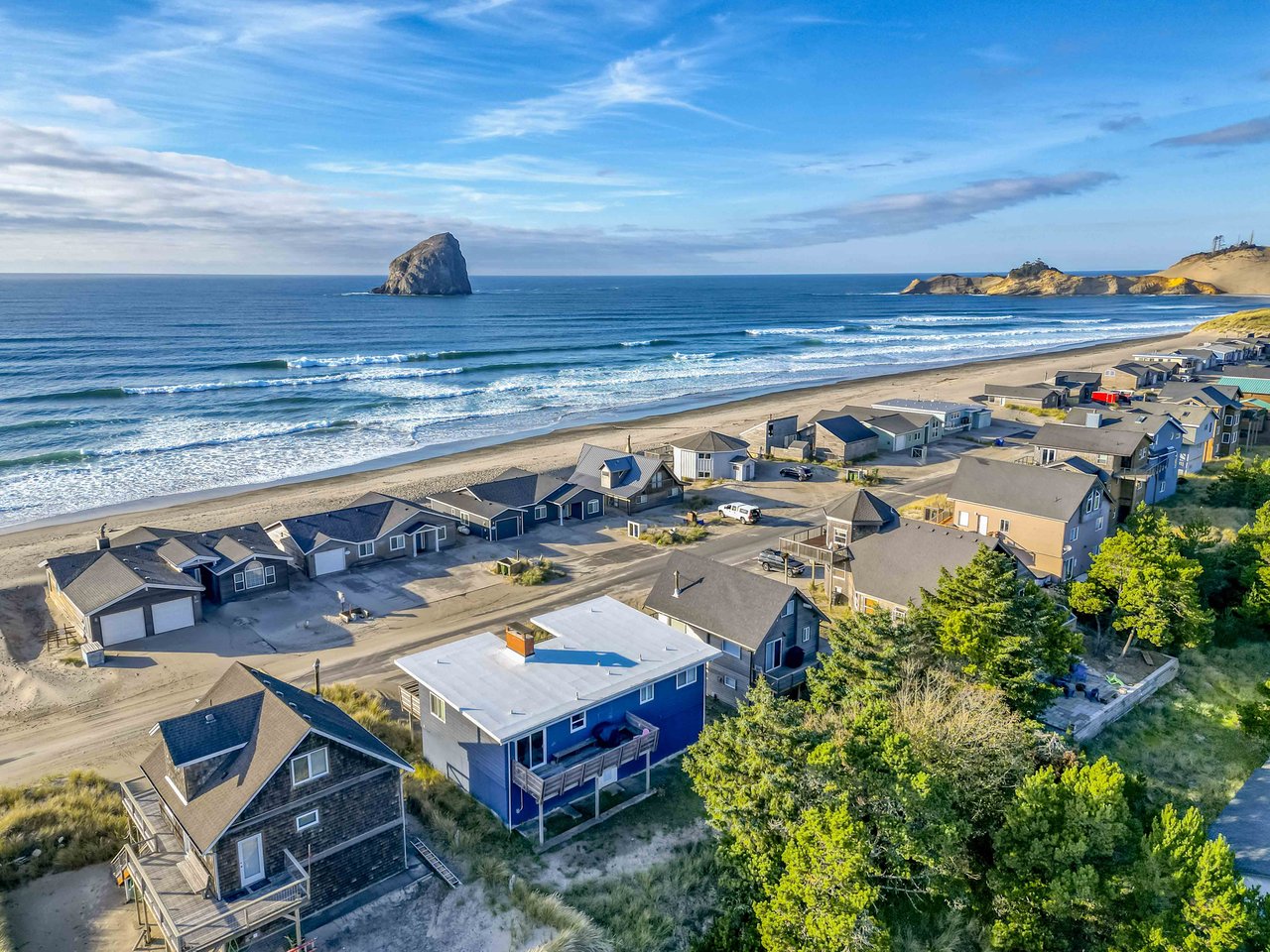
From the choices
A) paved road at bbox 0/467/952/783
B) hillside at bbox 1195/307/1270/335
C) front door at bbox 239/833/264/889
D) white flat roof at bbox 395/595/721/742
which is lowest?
paved road at bbox 0/467/952/783

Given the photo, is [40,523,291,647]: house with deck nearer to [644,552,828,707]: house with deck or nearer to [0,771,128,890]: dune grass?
[0,771,128,890]: dune grass

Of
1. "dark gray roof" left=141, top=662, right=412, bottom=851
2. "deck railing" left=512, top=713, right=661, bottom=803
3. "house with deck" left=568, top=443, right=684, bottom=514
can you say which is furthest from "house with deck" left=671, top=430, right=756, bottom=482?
"dark gray roof" left=141, top=662, right=412, bottom=851

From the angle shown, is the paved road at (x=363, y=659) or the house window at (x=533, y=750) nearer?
the house window at (x=533, y=750)

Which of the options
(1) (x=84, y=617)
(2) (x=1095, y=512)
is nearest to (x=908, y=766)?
(2) (x=1095, y=512)

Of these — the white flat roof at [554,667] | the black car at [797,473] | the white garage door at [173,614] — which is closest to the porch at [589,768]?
the white flat roof at [554,667]

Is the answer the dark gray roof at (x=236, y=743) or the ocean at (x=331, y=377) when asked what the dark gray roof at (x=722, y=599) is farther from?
the ocean at (x=331, y=377)

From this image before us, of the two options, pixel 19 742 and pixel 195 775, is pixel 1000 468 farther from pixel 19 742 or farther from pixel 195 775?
pixel 19 742
